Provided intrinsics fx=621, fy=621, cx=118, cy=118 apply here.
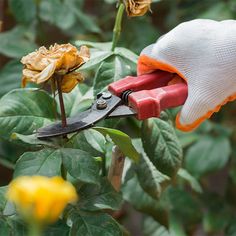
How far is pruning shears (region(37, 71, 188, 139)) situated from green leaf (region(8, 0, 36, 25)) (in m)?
0.52

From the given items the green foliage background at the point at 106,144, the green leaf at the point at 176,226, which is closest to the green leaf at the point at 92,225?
the green foliage background at the point at 106,144

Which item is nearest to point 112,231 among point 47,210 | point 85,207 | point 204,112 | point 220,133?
point 85,207

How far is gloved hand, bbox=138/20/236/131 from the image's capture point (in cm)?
64

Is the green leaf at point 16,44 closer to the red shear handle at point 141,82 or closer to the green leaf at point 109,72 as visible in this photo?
the green leaf at point 109,72

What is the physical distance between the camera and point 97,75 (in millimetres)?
780

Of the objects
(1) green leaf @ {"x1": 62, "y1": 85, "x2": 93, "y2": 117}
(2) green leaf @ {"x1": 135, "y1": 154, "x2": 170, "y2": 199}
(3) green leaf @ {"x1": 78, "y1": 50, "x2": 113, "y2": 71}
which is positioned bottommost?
(2) green leaf @ {"x1": 135, "y1": 154, "x2": 170, "y2": 199}

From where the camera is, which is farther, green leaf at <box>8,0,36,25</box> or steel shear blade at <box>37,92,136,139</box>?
green leaf at <box>8,0,36,25</box>

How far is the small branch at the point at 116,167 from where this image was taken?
727 mm

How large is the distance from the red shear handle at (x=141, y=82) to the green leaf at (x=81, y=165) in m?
0.08

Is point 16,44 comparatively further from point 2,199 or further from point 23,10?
point 2,199

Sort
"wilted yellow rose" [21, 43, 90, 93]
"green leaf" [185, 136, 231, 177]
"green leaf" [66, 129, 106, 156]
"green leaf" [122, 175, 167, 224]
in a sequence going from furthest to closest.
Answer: "green leaf" [185, 136, 231, 177], "green leaf" [122, 175, 167, 224], "green leaf" [66, 129, 106, 156], "wilted yellow rose" [21, 43, 90, 93]

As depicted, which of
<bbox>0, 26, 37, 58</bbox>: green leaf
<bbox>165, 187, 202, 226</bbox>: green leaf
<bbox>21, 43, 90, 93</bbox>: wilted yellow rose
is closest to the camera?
<bbox>21, 43, 90, 93</bbox>: wilted yellow rose

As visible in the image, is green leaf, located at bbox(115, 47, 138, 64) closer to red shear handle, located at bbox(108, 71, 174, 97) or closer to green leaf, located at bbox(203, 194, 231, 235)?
red shear handle, located at bbox(108, 71, 174, 97)

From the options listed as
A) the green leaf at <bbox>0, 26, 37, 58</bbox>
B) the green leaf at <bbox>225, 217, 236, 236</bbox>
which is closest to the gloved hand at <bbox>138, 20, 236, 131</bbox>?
the green leaf at <bbox>0, 26, 37, 58</bbox>
